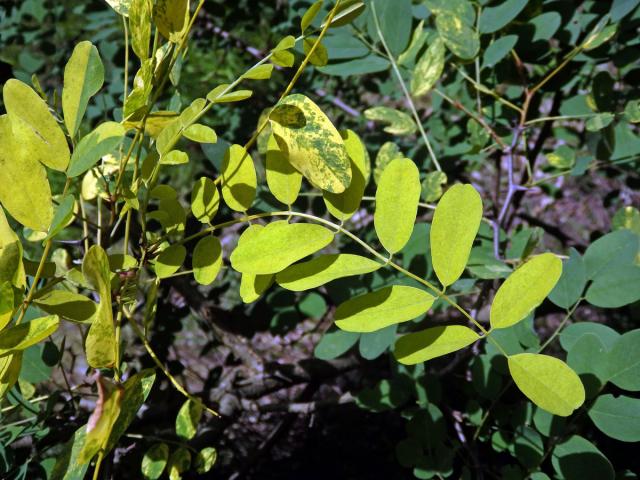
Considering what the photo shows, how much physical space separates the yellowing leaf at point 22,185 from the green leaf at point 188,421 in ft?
1.37

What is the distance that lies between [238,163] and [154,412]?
681 mm

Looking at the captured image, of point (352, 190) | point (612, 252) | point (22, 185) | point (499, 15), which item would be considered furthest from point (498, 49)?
point (22, 185)

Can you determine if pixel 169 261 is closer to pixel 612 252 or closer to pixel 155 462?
pixel 155 462

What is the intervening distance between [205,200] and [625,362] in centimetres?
52

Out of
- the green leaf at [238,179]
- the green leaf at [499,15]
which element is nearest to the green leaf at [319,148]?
the green leaf at [238,179]

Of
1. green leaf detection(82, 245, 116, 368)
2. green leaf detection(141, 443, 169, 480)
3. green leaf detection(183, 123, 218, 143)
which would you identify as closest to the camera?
green leaf detection(82, 245, 116, 368)

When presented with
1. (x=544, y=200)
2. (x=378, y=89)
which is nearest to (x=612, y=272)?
(x=378, y=89)

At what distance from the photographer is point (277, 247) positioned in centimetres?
51

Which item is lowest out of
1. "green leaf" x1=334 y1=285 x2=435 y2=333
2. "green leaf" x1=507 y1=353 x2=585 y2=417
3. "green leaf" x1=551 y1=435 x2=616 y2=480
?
"green leaf" x1=551 y1=435 x2=616 y2=480

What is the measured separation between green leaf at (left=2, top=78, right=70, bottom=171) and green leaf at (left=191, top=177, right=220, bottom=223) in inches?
5.3

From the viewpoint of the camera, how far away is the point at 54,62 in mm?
1650

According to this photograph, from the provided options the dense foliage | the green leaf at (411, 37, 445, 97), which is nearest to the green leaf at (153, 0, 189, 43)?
the dense foliage

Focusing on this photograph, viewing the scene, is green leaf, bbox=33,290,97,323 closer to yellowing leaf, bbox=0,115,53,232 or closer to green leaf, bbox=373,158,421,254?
yellowing leaf, bbox=0,115,53,232

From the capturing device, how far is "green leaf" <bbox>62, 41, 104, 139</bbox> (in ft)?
1.75
